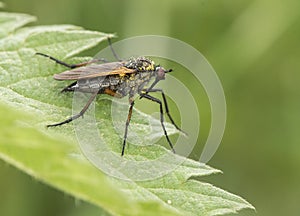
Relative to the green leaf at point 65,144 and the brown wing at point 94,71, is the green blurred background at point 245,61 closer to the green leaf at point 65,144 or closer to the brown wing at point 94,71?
the brown wing at point 94,71

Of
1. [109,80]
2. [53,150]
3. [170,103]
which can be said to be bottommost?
[170,103]

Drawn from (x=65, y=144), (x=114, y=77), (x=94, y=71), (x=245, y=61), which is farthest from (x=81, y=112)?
(x=245, y=61)

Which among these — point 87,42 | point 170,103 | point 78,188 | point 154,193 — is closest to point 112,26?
point 170,103

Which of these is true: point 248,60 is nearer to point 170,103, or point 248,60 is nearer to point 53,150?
point 170,103

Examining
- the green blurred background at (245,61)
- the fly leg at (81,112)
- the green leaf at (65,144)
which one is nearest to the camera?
the green leaf at (65,144)

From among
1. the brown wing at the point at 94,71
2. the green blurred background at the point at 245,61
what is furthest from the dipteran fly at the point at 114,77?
the green blurred background at the point at 245,61
